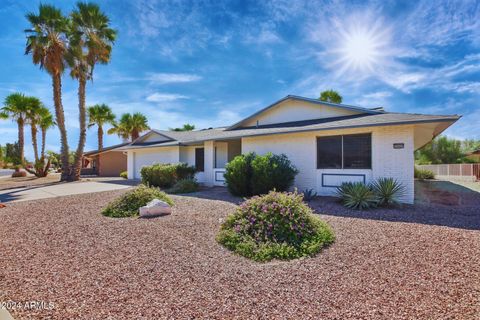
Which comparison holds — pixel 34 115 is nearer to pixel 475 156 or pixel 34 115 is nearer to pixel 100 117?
pixel 100 117

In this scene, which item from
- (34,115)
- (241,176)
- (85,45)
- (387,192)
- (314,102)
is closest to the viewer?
(387,192)

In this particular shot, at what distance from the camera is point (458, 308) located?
2.88 meters

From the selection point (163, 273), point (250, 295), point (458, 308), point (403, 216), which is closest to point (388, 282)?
point (458, 308)

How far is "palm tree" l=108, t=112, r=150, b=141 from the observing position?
1323 inches

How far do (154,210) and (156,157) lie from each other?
13840 mm

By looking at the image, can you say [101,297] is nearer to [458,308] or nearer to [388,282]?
[388,282]

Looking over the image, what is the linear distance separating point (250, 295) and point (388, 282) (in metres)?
1.91

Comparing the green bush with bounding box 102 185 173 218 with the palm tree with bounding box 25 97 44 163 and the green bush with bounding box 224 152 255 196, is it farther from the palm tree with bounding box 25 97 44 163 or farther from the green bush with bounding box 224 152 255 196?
the palm tree with bounding box 25 97 44 163

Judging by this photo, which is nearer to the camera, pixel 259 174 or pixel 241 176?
pixel 259 174

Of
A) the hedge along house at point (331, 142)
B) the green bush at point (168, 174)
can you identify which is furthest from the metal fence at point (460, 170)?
the green bush at point (168, 174)

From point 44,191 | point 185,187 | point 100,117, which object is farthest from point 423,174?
point 100,117

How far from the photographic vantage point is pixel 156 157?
2056 centimetres

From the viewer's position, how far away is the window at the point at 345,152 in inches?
401

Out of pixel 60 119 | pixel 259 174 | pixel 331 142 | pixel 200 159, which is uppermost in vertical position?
pixel 60 119
